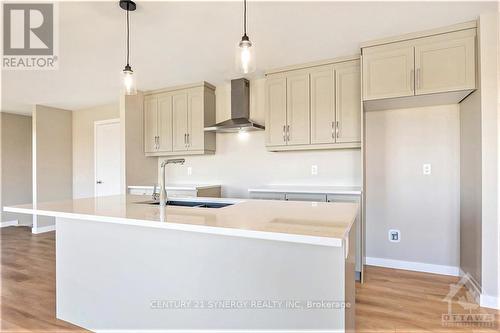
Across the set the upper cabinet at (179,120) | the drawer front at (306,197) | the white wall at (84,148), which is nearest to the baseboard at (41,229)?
the white wall at (84,148)

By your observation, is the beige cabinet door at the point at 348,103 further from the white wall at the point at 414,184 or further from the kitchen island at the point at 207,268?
the kitchen island at the point at 207,268

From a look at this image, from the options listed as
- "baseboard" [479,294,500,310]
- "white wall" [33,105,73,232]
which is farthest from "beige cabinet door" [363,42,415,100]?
"white wall" [33,105,73,232]

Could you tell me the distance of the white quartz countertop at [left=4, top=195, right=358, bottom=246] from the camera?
46.2 inches

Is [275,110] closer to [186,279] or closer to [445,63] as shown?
[445,63]

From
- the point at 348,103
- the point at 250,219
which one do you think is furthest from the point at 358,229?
the point at 250,219

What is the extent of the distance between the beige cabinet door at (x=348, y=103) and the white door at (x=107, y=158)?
12.8 feet

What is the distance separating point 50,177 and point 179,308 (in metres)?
5.00

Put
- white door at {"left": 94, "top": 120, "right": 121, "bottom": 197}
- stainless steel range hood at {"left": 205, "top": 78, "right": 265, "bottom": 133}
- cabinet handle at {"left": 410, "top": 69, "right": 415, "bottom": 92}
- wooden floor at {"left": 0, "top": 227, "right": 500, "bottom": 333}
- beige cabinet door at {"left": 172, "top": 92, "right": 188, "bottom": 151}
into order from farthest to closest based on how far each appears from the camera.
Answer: white door at {"left": 94, "top": 120, "right": 121, "bottom": 197}
beige cabinet door at {"left": 172, "top": 92, "right": 188, "bottom": 151}
stainless steel range hood at {"left": 205, "top": 78, "right": 265, "bottom": 133}
cabinet handle at {"left": 410, "top": 69, "right": 415, "bottom": 92}
wooden floor at {"left": 0, "top": 227, "right": 500, "bottom": 333}

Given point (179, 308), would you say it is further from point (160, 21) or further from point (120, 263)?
point (160, 21)

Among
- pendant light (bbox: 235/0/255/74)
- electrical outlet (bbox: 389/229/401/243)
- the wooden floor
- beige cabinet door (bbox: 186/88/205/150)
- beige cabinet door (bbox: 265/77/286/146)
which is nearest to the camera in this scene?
pendant light (bbox: 235/0/255/74)

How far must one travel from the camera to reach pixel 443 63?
257 cm

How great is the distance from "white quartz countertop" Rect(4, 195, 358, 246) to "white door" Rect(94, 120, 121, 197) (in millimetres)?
3446

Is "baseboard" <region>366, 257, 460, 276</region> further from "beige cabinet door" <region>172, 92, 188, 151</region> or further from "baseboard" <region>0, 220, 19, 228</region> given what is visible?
"baseboard" <region>0, 220, 19, 228</region>

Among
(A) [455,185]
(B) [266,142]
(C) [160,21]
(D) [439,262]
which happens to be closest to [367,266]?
(D) [439,262]
